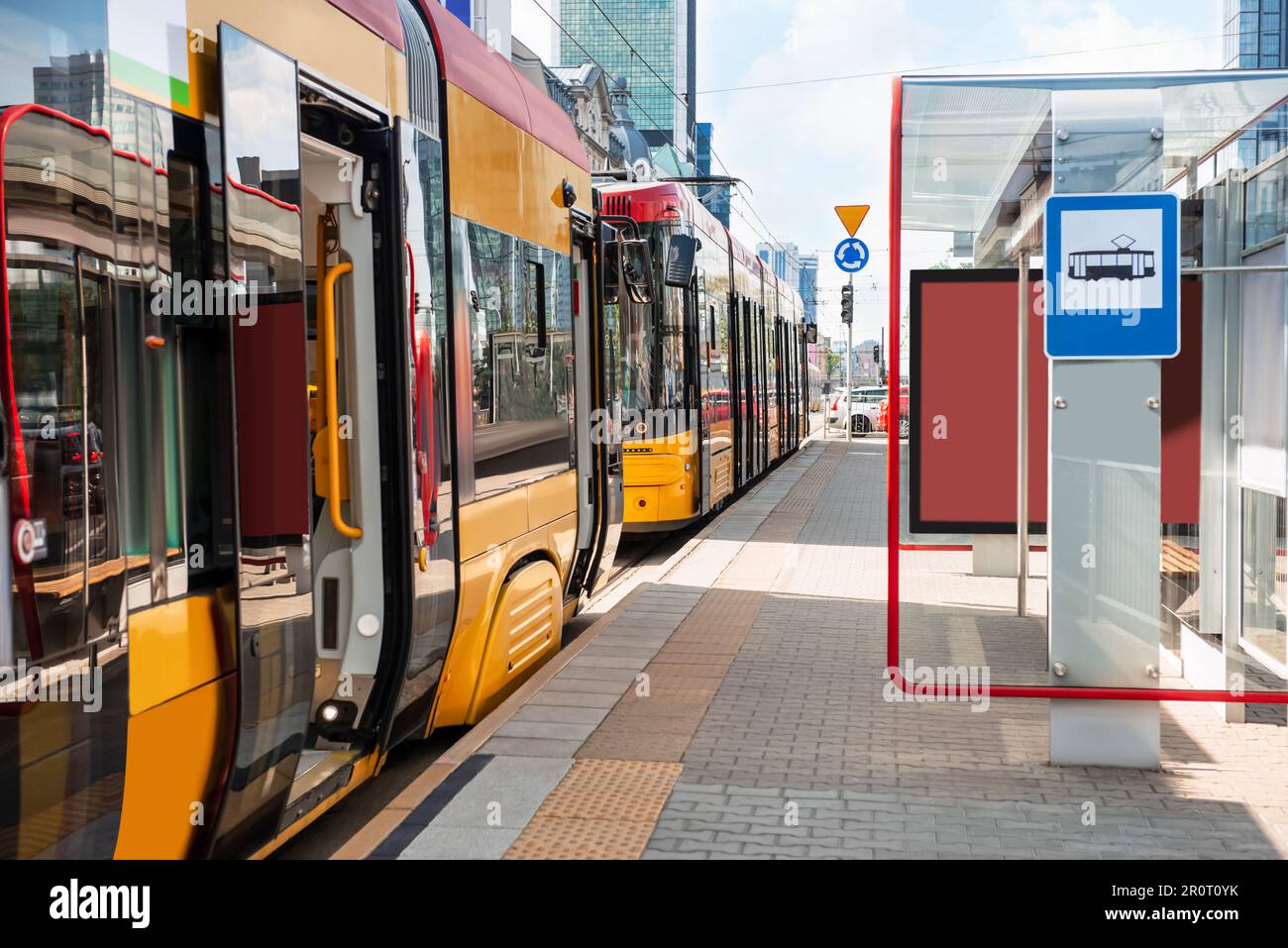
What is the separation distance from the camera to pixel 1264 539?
619 centimetres

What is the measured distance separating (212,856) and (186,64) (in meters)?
2.21

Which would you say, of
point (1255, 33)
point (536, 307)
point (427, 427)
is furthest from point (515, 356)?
point (1255, 33)

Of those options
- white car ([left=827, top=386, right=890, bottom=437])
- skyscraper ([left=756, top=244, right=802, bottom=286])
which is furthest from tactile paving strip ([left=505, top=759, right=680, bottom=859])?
white car ([left=827, top=386, right=890, bottom=437])

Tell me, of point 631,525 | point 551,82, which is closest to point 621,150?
point 551,82

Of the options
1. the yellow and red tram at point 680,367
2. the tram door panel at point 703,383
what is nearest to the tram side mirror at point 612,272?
the yellow and red tram at point 680,367

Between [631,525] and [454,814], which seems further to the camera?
[631,525]

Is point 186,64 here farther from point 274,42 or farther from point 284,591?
point 284,591

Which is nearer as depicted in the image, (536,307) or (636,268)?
(536,307)

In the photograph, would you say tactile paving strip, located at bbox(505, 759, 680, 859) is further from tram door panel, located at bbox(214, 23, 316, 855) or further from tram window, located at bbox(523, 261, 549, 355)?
tram window, located at bbox(523, 261, 549, 355)

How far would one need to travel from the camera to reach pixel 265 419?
3873 mm

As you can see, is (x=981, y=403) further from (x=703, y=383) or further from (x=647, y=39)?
(x=647, y=39)

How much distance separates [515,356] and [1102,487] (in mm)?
2829

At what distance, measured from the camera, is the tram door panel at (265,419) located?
381 centimetres
